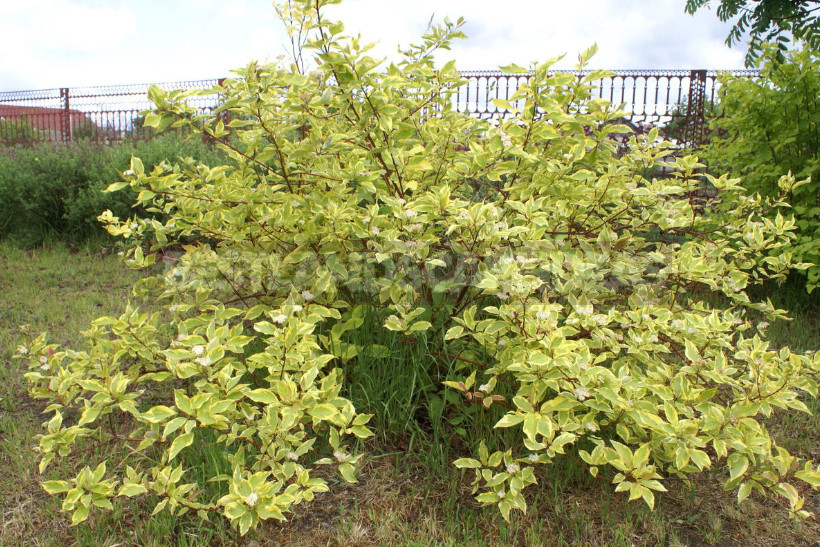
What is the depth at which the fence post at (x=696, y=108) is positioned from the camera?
29.2 ft

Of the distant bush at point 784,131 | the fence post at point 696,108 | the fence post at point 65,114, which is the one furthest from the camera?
the fence post at point 65,114

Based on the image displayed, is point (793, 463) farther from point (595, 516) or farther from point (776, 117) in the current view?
point (776, 117)

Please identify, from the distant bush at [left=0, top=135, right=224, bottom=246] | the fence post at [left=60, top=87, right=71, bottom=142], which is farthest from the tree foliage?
the fence post at [left=60, top=87, right=71, bottom=142]

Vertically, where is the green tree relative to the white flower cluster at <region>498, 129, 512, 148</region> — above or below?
above

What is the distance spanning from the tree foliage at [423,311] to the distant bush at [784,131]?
6.11ft

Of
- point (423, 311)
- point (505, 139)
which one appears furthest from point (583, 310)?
point (505, 139)

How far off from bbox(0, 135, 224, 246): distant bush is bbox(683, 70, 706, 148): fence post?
6.97 metres

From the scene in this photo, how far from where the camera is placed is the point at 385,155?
2.39 m

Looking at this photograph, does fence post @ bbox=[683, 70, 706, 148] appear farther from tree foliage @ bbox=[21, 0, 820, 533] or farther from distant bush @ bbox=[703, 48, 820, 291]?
tree foliage @ bbox=[21, 0, 820, 533]

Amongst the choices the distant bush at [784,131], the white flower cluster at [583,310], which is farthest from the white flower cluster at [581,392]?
the distant bush at [784,131]

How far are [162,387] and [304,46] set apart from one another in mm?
2162

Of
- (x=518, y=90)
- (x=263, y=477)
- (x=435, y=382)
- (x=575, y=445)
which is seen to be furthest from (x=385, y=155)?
(x=575, y=445)

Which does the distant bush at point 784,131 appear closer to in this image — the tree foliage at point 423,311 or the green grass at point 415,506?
the tree foliage at point 423,311

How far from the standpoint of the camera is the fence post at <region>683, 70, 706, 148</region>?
29.2 feet
